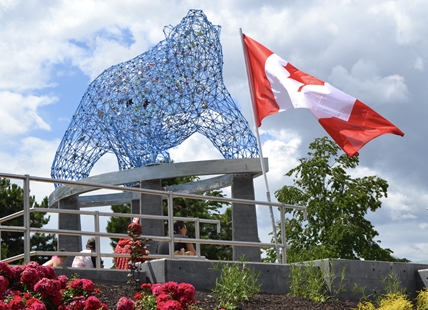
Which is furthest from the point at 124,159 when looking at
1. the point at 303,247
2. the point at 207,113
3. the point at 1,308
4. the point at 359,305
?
the point at 1,308

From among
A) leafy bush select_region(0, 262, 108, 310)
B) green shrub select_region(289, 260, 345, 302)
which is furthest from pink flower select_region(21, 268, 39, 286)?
green shrub select_region(289, 260, 345, 302)

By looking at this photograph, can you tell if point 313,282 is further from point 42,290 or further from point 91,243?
point 42,290

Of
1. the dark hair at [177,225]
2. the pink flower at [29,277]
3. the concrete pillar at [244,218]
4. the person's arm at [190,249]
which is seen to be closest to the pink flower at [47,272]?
the pink flower at [29,277]

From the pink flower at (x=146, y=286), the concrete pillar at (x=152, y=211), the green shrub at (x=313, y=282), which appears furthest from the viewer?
the concrete pillar at (x=152, y=211)

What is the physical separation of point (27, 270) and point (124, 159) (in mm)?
14069

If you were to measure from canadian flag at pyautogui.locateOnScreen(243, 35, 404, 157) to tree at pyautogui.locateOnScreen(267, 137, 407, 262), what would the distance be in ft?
46.9

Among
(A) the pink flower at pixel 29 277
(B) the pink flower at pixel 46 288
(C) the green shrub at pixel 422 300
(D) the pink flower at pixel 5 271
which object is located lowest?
(C) the green shrub at pixel 422 300

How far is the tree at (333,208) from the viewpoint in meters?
28.8

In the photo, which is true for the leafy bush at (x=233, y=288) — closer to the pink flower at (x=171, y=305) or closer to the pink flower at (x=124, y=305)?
the pink flower at (x=171, y=305)

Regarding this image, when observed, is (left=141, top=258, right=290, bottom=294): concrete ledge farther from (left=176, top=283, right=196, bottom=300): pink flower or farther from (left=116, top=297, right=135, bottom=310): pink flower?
(left=116, top=297, right=135, bottom=310): pink flower

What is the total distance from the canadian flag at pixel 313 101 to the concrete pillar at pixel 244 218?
7814 millimetres

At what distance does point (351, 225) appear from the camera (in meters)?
28.8

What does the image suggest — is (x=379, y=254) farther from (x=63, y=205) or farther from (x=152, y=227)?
(x=63, y=205)

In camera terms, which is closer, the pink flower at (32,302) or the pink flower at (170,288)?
the pink flower at (32,302)
